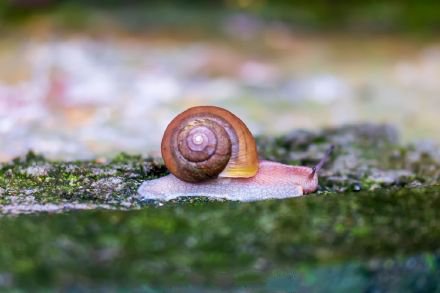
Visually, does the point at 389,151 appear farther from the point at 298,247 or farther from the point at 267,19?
the point at 267,19

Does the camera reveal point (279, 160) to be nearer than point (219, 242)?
No

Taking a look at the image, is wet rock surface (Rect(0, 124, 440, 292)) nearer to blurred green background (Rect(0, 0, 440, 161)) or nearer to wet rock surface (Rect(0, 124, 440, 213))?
wet rock surface (Rect(0, 124, 440, 213))

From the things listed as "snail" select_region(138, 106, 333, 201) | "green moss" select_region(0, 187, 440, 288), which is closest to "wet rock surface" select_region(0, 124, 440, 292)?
"green moss" select_region(0, 187, 440, 288)

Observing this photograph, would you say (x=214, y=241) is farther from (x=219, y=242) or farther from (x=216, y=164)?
(x=216, y=164)

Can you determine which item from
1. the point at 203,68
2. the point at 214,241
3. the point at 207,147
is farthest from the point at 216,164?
the point at 203,68

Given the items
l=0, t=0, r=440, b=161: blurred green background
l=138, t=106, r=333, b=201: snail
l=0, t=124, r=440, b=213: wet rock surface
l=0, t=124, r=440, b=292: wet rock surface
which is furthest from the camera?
l=0, t=0, r=440, b=161: blurred green background

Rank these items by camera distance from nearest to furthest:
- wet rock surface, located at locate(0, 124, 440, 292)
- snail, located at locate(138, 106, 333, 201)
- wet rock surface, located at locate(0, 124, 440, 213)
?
wet rock surface, located at locate(0, 124, 440, 292)
wet rock surface, located at locate(0, 124, 440, 213)
snail, located at locate(138, 106, 333, 201)

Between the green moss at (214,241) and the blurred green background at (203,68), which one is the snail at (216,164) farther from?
the blurred green background at (203,68)

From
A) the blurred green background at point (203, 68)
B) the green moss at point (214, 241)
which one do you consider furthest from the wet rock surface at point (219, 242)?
the blurred green background at point (203, 68)
